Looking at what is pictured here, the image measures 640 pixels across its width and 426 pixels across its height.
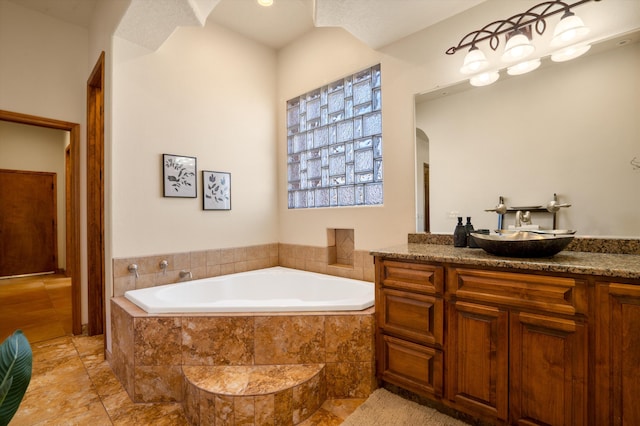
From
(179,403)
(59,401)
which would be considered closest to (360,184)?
(179,403)

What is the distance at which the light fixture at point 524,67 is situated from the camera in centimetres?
192

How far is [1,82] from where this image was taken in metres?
Answer: 2.63

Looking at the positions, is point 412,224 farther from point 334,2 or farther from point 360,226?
point 334,2

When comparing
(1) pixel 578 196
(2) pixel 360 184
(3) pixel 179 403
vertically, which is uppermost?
(2) pixel 360 184

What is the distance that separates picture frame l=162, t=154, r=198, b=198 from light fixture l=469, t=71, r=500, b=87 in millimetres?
2383

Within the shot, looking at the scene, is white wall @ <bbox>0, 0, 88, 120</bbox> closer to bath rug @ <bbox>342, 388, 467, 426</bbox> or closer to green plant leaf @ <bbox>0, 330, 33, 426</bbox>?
green plant leaf @ <bbox>0, 330, 33, 426</bbox>

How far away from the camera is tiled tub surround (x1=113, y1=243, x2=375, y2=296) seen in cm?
248

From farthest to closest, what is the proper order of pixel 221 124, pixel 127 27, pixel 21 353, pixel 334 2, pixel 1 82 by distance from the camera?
pixel 221 124 < pixel 1 82 < pixel 127 27 < pixel 334 2 < pixel 21 353

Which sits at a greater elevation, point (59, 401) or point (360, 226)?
point (360, 226)

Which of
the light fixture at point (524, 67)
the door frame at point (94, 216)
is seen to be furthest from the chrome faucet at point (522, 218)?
the door frame at point (94, 216)

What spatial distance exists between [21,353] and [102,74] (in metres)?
2.56

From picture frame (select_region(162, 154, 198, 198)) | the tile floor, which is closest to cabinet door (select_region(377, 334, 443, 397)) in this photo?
the tile floor

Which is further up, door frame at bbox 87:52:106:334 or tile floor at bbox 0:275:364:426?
door frame at bbox 87:52:106:334

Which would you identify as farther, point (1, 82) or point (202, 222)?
point (202, 222)
